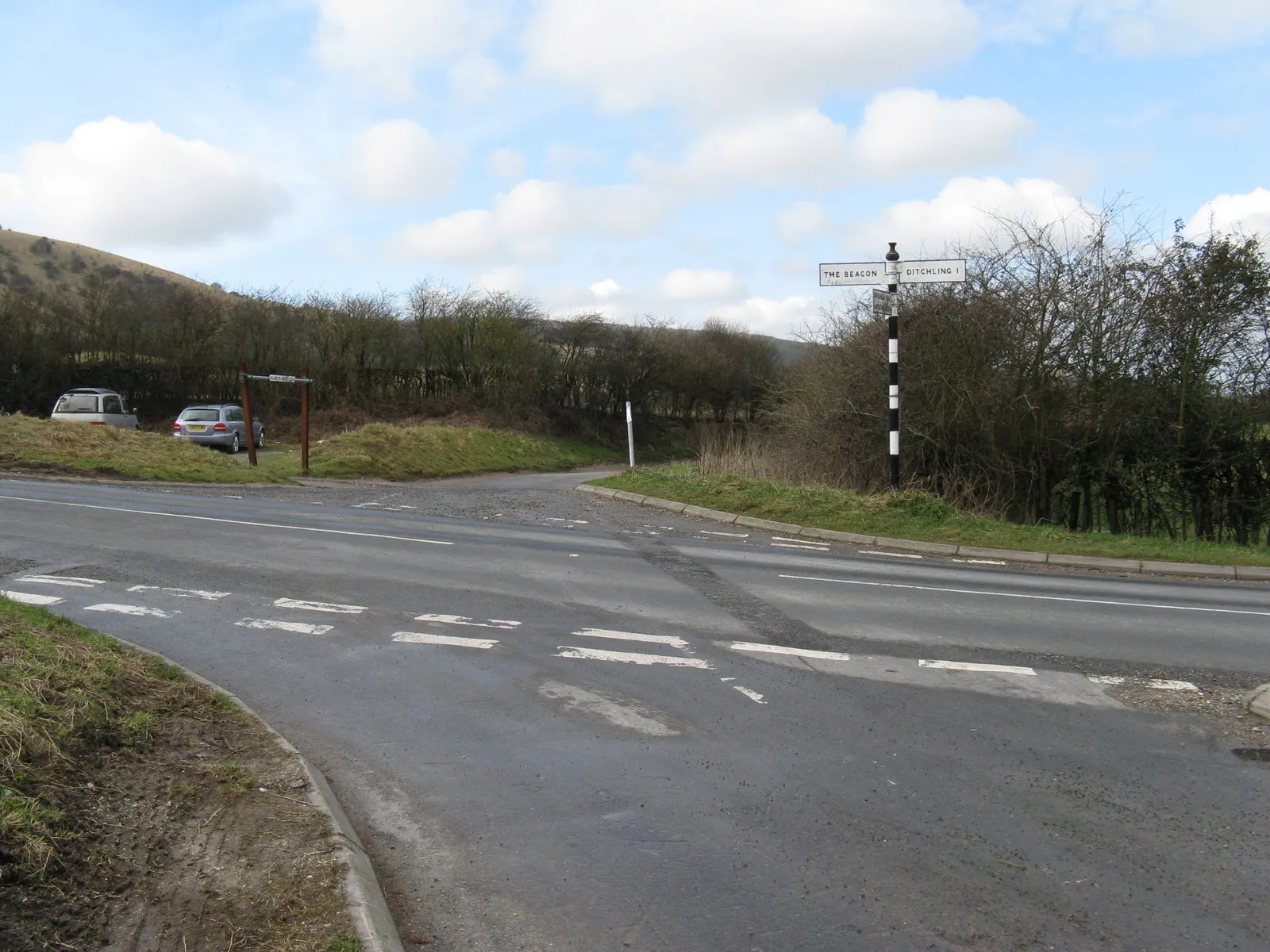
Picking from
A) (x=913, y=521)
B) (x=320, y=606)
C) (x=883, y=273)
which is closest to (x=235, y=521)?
(x=320, y=606)

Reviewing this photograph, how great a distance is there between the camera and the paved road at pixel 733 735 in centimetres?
381

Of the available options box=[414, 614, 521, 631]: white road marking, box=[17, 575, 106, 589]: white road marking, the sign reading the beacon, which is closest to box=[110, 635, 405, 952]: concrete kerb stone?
box=[414, 614, 521, 631]: white road marking

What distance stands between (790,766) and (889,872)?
117 cm

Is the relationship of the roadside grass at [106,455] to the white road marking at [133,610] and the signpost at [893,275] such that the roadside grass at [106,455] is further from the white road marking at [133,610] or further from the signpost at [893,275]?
the signpost at [893,275]

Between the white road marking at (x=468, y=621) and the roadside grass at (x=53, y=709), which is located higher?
the roadside grass at (x=53, y=709)

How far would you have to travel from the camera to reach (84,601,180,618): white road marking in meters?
8.20

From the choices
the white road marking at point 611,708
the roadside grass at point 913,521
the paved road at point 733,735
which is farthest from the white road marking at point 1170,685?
the roadside grass at point 913,521

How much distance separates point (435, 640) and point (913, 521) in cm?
1008

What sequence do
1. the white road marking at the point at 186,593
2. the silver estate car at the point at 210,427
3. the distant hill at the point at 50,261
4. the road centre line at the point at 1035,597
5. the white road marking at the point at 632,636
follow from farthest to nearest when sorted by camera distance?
the distant hill at the point at 50,261, the silver estate car at the point at 210,427, the road centre line at the point at 1035,597, the white road marking at the point at 186,593, the white road marking at the point at 632,636

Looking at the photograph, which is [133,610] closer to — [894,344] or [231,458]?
[894,344]

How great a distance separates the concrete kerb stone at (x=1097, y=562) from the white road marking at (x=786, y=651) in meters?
7.42

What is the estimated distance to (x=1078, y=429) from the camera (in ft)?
65.0

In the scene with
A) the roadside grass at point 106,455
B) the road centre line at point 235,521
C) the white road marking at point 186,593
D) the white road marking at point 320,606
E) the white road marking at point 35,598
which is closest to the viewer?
the white road marking at point 35,598

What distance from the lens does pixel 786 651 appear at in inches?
299
